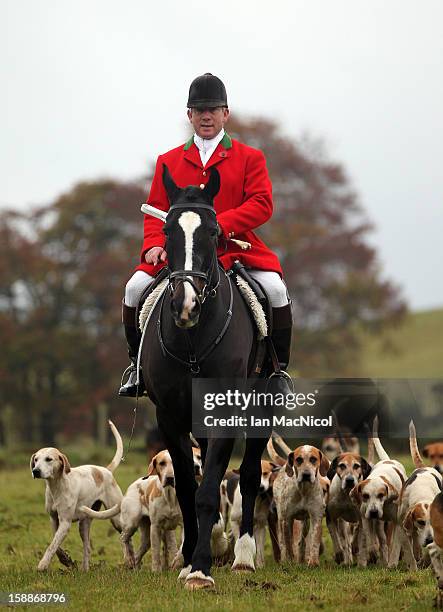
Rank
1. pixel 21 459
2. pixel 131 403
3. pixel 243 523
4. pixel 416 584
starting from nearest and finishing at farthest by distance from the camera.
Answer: pixel 416 584 < pixel 243 523 < pixel 21 459 < pixel 131 403

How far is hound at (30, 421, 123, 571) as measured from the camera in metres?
10.6

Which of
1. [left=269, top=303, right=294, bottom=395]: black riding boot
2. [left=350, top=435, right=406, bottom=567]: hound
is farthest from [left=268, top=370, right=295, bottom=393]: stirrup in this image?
[left=350, top=435, right=406, bottom=567]: hound

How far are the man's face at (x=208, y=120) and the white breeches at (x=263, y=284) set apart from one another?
40.4 inches

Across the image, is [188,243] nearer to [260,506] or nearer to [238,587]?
[238,587]

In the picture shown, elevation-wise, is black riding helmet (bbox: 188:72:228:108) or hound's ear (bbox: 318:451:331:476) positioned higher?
black riding helmet (bbox: 188:72:228:108)

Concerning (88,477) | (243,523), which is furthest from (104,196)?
(243,523)

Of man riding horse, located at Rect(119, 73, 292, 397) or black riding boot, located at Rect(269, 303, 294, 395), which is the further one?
black riding boot, located at Rect(269, 303, 294, 395)

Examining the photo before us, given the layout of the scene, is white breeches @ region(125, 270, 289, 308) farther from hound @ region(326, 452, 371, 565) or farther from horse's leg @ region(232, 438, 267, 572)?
hound @ region(326, 452, 371, 565)

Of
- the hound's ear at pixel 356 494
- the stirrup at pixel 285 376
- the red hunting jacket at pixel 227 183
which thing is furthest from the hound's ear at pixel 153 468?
the red hunting jacket at pixel 227 183

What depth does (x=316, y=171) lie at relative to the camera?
129 feet

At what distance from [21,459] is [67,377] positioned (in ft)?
34.0

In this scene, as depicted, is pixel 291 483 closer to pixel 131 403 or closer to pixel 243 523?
pixel 243 523

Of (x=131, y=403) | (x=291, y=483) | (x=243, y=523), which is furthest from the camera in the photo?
(x=131, y=403)

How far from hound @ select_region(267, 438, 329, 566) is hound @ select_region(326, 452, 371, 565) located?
0.10 m
